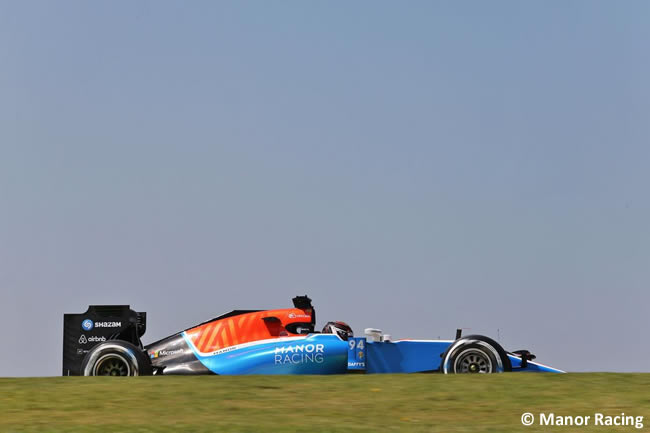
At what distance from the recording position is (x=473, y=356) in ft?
43.7

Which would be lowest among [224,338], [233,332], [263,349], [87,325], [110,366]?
[110,366]

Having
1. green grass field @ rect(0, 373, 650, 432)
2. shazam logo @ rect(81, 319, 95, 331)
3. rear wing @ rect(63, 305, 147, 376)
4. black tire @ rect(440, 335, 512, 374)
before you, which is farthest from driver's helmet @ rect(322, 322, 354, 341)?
shazam logo @ rect(81, 319, 95, 331)

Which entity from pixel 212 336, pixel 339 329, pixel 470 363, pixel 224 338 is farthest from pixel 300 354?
pixel 470 363

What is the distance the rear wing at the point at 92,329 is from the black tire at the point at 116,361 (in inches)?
51.6

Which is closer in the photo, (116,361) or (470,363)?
(470,363)

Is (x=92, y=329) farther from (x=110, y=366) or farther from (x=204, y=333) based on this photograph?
(x=204, y=333)

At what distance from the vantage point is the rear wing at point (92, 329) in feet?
50.4

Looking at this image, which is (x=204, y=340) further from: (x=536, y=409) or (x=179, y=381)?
(x=536, y=409)

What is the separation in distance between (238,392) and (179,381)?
1324 millimetres

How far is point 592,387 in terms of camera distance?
11.0 m

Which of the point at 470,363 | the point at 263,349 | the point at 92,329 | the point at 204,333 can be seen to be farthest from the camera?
the point at 92,329

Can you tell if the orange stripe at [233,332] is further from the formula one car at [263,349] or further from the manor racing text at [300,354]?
the manor racing text at [300,354]

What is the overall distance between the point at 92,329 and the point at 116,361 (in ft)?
5.29

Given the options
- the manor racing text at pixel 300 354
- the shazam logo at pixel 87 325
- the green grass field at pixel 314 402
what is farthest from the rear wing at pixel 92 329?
the green grass field at pixel 314 402
